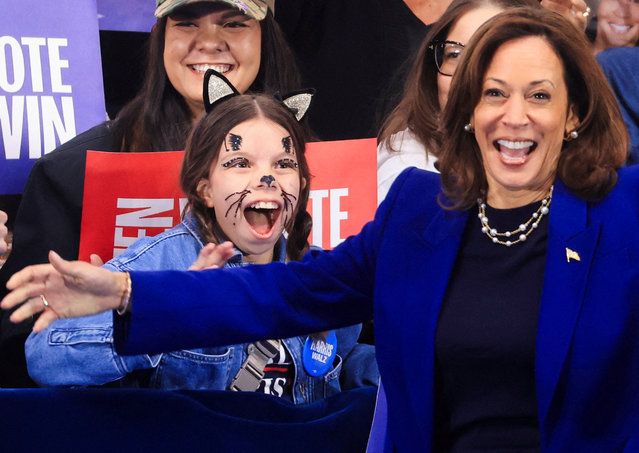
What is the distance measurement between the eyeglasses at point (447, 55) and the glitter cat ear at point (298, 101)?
1.62 ft

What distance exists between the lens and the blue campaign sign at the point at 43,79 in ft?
10.2

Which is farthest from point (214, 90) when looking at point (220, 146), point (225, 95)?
point (220, 146)

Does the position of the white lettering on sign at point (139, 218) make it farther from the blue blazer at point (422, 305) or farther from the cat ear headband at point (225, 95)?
the blue blazer at point (422, 305)

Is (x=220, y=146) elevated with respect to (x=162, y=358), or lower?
elevated

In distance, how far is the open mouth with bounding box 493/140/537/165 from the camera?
1931mm

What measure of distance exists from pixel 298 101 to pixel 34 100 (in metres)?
0.96

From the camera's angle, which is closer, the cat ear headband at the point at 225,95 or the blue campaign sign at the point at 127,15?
the cat ear headband at the point at 225,95

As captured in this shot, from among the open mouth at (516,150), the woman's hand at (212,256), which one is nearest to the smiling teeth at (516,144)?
the open mouth at (516,150)

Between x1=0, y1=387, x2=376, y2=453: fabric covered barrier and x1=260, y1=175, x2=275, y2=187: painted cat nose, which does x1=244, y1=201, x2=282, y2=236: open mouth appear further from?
x1=0, y1=387, x2=376, y2=453: fabric covered barrier

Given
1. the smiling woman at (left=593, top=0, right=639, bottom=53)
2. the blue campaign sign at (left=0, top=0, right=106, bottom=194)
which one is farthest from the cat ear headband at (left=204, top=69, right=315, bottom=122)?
the smiling woman at (left=593, top=0, right=639, bottom=53)

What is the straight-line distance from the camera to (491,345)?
185cm

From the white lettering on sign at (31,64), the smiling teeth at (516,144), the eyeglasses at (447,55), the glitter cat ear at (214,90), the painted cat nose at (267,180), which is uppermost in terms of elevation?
the white lettering on sign at (31,64)

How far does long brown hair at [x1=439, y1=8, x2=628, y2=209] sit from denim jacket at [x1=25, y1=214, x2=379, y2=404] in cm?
68

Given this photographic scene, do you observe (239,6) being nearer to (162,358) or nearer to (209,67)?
(209,67)
